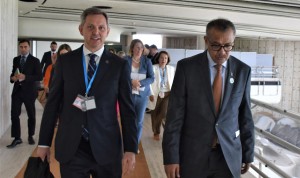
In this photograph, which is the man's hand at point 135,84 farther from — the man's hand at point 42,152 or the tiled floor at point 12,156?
the man's hand at point 42,152

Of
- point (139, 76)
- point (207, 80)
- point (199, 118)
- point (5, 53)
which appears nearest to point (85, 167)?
point (199, 118)

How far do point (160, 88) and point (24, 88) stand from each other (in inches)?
77.2

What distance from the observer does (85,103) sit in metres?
1.70

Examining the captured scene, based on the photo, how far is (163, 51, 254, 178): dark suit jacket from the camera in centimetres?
177

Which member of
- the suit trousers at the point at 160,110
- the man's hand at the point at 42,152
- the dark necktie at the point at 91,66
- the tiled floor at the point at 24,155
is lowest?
the tiled floor at the point at 24,155

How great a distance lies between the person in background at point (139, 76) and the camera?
417cm

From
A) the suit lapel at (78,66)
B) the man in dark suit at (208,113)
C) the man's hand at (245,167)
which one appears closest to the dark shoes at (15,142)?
the suit lapel at (78,66)

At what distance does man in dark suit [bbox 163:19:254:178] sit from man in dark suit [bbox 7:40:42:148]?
3575 millimetres

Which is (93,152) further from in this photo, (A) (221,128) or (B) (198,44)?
(B) (198,44)

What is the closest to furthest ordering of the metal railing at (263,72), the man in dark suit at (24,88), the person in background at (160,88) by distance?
the man in dark suit at (24,88), the person in background at (160,88), the metal railing at (263,72)

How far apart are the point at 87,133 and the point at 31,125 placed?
3593 mm

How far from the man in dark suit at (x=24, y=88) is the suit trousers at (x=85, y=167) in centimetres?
339

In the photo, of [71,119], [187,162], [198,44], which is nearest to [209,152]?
[187,162]

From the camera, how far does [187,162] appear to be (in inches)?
72.5
